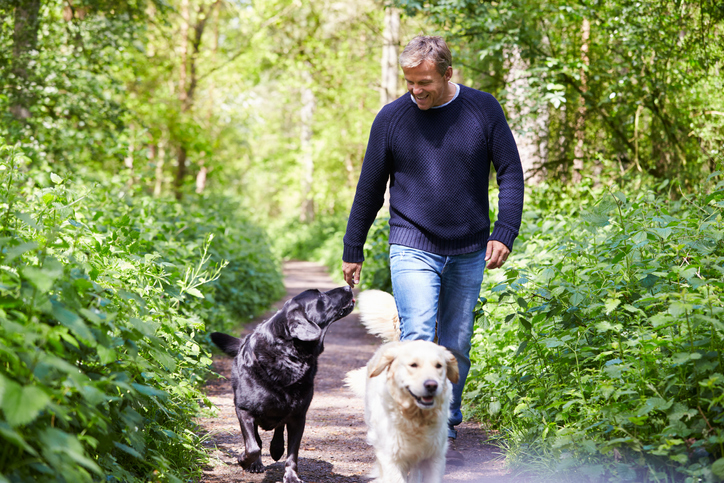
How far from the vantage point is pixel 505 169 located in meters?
3.67

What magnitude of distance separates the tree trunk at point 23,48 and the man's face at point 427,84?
8.65 meters

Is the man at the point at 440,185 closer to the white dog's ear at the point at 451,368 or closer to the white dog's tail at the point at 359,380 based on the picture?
the white dog's ear at the point at 451,368

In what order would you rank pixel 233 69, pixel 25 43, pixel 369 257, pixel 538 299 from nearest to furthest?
1. pixel 538 299
2. pixel 25 43
3. pixel 369 257
4. pixel 233 69

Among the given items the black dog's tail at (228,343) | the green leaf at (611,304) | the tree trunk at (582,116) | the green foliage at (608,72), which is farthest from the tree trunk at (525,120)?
the black dog's tail at (228,343)

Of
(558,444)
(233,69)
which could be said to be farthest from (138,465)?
(233,69)

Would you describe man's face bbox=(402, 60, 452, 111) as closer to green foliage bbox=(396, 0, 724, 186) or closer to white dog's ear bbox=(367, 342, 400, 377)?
white dog's ear bbox=(367, 342, 400, 377)

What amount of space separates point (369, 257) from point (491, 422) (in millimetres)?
6564

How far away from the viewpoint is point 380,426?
315 centimetres

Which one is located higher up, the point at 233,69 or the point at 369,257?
the point at 233,69

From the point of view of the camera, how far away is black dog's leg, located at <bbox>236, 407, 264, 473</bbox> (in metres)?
3.57

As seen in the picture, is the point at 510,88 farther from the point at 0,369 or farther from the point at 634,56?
the point at 0,369

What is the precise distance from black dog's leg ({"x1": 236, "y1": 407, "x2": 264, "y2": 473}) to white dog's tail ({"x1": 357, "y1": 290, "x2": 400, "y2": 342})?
107 cm

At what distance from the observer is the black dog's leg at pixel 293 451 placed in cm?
350

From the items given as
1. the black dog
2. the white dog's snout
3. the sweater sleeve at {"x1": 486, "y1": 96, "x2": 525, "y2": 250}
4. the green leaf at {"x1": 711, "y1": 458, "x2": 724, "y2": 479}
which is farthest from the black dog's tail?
the green leaf at {"x1": 711, "y1": 458, "x2": 724, "y2": 479}
